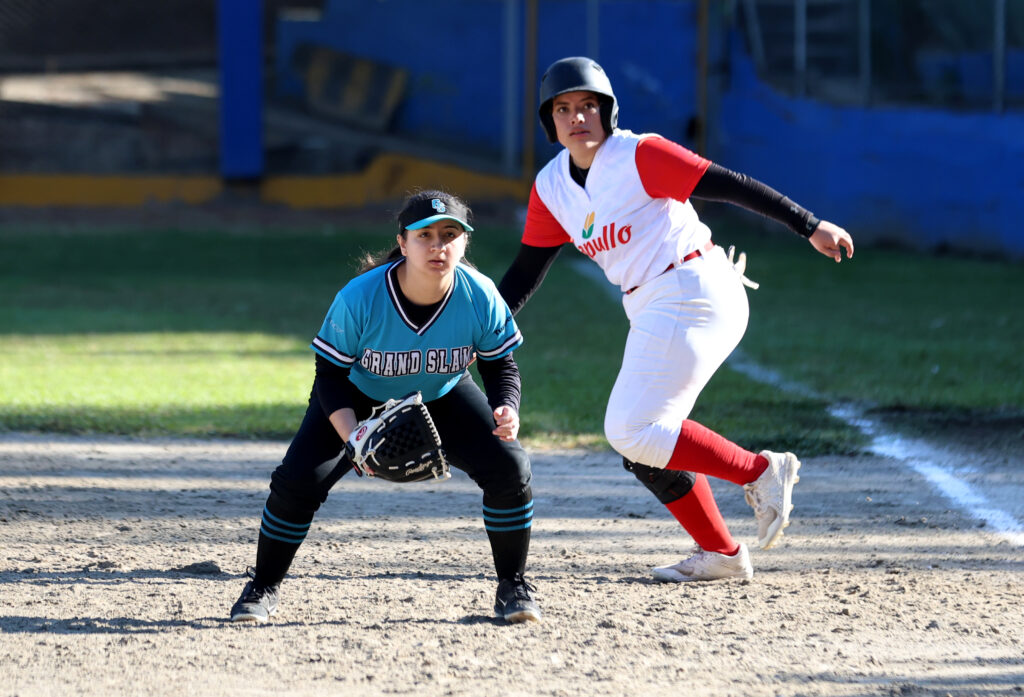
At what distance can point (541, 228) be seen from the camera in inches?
178

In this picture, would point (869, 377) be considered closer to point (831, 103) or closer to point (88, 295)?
point (88, 295)

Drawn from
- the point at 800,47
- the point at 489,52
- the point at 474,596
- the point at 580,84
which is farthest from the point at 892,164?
the point at 474,596

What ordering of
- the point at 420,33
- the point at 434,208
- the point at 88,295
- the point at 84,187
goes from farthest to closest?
the point at 420,33 → the point at 84,187 → the point at 88,295 → the point at 434,208

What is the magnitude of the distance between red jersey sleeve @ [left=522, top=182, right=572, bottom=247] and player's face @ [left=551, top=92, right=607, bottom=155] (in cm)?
31

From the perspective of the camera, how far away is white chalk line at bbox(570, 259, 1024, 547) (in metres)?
5.16

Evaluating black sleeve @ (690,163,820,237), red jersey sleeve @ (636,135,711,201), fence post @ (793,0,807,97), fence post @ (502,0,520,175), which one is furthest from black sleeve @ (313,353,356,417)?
fence post @ (502,0,520,175)

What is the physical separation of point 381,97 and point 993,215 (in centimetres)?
982

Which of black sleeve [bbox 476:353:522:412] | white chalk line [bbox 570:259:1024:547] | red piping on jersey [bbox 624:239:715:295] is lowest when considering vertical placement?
white chalk line [bbox 570:259:1024:547]

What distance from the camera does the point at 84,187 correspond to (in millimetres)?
17953

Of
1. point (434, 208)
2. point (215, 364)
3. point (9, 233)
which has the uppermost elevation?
point (434, 208)

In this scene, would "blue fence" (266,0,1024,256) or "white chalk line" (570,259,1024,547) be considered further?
"blue fence" (266,0,1024,256)

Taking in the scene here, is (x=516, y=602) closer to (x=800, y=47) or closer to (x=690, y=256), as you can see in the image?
(x=690, y=256)

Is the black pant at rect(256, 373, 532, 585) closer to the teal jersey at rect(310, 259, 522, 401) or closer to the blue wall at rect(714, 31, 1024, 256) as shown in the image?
the teal jersey at rect(310, 259, 522, 401)

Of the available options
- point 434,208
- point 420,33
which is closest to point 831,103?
point 420,33
